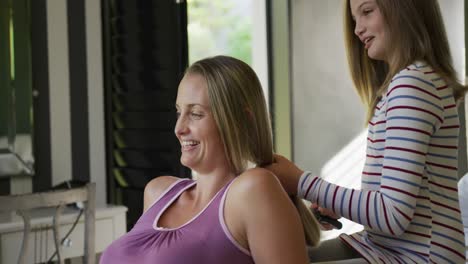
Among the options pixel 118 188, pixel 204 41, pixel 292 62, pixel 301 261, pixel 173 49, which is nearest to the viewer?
pixel 301 261

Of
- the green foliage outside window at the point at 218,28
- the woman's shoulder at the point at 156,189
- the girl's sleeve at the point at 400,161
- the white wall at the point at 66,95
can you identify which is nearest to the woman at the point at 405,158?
the girl's sleeve at the point at 400,161

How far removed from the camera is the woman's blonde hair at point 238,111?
3.75ft

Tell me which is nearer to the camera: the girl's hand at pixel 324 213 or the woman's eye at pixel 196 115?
the woman's eye at pixel 196 115

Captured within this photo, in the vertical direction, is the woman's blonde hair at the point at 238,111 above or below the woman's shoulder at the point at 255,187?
above

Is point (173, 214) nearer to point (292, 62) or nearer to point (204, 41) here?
point (292, 62)

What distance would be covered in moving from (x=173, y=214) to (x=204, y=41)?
542 centimetres

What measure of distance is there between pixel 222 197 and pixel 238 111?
15 cm

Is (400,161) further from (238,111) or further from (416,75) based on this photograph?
(238,111)

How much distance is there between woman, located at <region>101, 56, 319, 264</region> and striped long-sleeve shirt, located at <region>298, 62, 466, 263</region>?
0.10 metres

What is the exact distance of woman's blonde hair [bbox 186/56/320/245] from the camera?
3.75ft

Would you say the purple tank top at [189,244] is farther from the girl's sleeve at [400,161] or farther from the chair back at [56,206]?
the chair back at [56,206]

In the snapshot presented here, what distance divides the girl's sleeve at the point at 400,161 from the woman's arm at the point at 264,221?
0.57 feet

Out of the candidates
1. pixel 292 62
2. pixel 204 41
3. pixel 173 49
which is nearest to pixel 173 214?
pixel 173 49

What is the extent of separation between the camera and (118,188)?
292 cm
